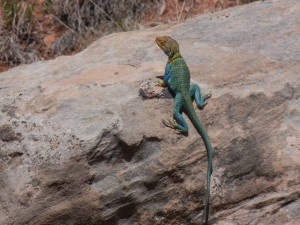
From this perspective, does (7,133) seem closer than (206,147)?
No

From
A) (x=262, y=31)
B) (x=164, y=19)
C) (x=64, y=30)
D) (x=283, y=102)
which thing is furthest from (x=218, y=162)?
(x=64, y=30)

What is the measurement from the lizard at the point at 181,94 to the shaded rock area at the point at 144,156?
0.05m

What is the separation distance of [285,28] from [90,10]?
10.8ft

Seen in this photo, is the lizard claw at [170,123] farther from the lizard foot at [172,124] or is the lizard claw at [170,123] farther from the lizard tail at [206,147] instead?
the lizard tail at [206,147]

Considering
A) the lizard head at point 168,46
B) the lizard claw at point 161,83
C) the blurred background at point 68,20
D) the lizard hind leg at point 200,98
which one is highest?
the lizard head at point 168,46

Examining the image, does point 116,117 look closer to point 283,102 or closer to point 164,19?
point 283,102

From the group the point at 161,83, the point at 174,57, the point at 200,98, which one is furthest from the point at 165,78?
the point at 200,98

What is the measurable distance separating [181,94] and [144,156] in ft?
1.71

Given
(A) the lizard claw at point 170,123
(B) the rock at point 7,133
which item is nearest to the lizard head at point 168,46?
(A) the lizard claw at point 170,123

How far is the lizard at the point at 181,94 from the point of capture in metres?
3.64

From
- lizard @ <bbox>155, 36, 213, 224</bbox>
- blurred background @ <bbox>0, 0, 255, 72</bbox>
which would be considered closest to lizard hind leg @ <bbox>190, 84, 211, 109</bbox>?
lizard @ <bbox>155, 36, 213, 224</bbox>

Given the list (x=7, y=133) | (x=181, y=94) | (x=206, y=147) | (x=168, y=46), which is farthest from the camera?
(x=168, y=46)

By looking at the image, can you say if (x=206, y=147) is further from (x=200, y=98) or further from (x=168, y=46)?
(x=168, y=46)

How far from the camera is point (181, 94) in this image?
3.87 meters
